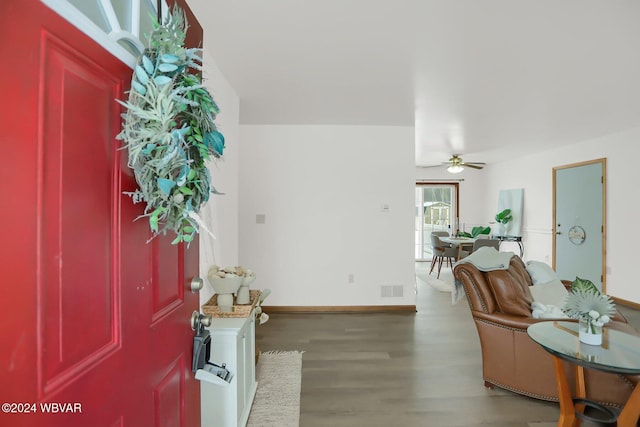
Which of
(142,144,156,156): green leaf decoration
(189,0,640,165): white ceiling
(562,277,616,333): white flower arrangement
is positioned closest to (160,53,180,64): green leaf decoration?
(142,144,156,156): green leaf decoration

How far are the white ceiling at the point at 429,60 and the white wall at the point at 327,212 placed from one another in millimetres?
308

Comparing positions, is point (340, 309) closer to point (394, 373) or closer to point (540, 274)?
point (394, 373)

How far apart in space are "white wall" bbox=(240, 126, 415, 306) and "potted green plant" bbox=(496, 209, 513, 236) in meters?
3.83

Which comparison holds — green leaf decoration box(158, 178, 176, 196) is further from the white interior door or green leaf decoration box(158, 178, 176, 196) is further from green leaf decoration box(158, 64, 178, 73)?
the white interior door

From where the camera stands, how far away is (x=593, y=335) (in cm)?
173

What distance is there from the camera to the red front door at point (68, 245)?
48cm

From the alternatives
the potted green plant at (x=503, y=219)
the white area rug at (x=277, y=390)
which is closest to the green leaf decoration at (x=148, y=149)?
the white area rug at (x=277, y=390)

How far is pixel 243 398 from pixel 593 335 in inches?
79.7

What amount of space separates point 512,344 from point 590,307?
2.02 feet

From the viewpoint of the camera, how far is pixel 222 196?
2348 millimetres

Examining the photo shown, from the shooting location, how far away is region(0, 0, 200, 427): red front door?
479 millimetres

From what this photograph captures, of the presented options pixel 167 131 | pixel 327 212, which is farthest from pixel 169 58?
pixel 327 212

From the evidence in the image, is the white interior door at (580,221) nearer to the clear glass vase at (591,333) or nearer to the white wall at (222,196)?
the clear glass vase at (591,333)

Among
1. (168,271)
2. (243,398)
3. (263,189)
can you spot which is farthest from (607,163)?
(168,271)
